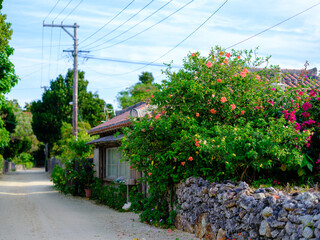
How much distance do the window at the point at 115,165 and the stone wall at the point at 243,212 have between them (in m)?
5.28

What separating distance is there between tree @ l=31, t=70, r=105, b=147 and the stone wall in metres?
31.5

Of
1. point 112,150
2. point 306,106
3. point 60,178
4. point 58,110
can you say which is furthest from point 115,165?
point 58,110

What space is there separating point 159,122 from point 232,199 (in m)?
2.57

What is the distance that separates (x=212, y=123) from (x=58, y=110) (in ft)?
107

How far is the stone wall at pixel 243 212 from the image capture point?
5.49 metres

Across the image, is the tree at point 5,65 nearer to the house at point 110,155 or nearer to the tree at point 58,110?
the house at point 110,155

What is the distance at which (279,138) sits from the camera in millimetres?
7547

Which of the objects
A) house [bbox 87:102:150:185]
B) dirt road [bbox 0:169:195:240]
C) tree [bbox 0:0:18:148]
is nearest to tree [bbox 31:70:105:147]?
house [bbox 87:102:150:185]

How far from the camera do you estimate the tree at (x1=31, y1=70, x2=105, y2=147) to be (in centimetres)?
3934

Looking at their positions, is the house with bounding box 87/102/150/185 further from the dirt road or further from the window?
the dirt road

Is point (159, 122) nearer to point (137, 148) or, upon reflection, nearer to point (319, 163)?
point (137, 148)

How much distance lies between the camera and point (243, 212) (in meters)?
6.72

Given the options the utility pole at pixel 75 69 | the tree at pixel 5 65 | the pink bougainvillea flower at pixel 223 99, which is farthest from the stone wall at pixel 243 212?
the utility pole at pixel 75 69

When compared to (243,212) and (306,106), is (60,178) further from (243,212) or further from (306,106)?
(243,212)
